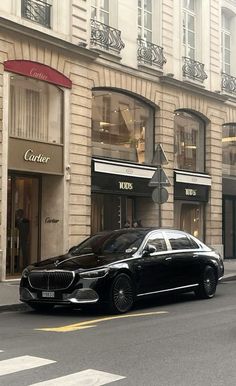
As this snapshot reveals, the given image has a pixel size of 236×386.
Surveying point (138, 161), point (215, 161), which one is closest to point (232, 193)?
point (215, 161)

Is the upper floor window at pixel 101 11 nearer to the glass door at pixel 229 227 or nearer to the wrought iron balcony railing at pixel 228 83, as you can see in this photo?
the wrought iron balcony railing at pixel 228 83

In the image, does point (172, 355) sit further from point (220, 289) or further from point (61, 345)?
point (220, 289)

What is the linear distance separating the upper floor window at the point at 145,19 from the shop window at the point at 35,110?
5.52m

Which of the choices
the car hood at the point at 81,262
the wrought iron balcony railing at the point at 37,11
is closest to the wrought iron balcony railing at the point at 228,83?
the wrought iron balcony railing at the point at 37,11

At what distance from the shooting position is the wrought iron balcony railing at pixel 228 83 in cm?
2520

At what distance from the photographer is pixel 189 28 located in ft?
78.7

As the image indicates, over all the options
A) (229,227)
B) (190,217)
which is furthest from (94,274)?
(229,227)

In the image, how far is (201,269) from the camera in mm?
12312

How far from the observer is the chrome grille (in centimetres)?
988

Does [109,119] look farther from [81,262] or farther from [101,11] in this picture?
[81,262]

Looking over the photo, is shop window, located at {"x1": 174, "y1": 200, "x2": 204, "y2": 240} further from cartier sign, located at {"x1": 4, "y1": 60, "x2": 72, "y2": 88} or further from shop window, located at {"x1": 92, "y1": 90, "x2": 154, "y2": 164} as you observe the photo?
cartier sign, located at {"x1": 4, "y1": 60, "x2": 72, "y2": 88}

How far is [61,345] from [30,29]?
1104cm

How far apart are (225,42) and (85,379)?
23158mm

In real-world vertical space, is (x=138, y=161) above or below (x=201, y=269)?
above
